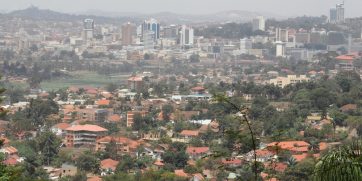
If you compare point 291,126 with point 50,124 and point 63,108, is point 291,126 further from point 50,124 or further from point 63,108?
point 63,108

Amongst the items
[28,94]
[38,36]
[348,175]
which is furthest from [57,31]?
[348,175]

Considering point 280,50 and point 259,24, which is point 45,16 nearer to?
point 259,24

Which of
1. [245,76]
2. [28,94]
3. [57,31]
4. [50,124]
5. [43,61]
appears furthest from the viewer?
[57,31]

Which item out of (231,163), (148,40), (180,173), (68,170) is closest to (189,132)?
(68,170)

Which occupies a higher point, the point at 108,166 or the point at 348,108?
the point at 348,108

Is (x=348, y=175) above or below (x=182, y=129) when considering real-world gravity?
above

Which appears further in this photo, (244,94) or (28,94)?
(28,94)
